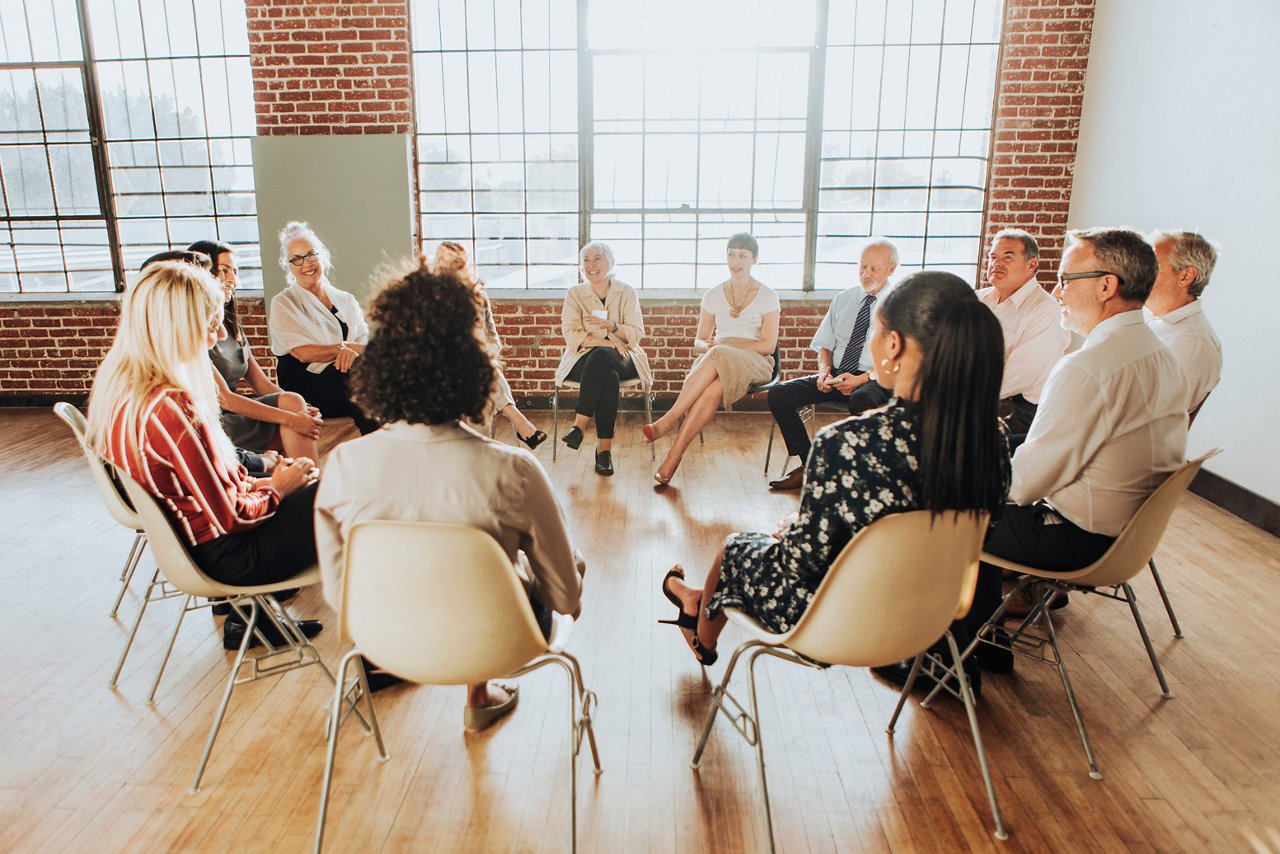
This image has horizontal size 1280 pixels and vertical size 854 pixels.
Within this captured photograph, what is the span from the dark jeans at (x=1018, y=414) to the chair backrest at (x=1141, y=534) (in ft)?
4.68

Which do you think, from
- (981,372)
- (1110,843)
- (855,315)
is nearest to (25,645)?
(981,372)

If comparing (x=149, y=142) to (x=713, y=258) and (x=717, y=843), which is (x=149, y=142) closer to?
(x=713, y=258)

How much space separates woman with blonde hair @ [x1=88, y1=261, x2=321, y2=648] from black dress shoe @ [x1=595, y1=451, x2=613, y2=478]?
7.80ft

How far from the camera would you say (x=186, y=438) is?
2.09 meters

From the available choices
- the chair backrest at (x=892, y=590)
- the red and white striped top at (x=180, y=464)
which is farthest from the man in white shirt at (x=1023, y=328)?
the red and white striped top at (x=180, y=464)

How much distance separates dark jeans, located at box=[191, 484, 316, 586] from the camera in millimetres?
2139

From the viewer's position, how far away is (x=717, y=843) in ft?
6.25

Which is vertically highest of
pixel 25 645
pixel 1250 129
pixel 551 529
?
pixel 1250 129

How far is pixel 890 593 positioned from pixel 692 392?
302cm

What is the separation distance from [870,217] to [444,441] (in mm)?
4862

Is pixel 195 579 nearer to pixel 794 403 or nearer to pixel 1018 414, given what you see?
pixel 794 403

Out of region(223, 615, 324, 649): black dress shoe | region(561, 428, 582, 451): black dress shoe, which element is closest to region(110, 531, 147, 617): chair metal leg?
region(223, 615, 324, 649): black dress shoe

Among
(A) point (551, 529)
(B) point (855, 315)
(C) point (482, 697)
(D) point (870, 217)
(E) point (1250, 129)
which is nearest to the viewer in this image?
(A) point (551, 529)

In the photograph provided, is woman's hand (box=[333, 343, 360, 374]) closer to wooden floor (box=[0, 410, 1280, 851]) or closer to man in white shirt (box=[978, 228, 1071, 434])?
wooden floor (box=[0, 410, 1280, 851])
